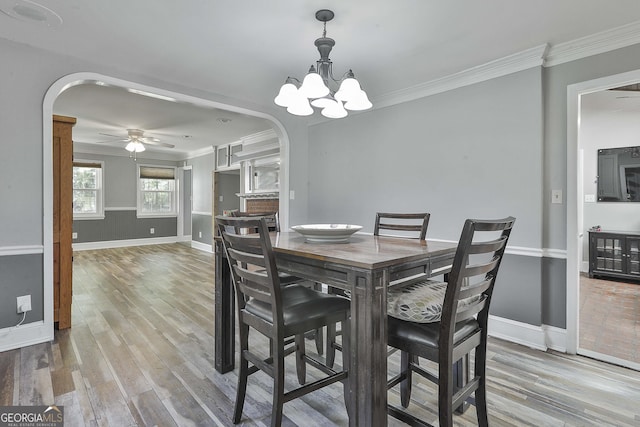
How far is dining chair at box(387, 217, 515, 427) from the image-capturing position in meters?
1.20

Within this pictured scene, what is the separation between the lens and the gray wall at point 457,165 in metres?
2.63

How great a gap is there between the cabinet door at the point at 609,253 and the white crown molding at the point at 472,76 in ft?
11.3

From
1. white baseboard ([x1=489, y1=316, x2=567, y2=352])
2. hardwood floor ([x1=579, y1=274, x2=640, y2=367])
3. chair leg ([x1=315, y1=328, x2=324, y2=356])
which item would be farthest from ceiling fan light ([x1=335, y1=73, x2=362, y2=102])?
hardwood floor ([x1=579, y1=274, x2=640, y2=367])

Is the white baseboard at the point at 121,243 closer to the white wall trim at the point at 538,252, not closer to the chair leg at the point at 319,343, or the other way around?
the chair leg at the point at 319,343

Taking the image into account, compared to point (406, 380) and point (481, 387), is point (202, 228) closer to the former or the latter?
point (406, 380)

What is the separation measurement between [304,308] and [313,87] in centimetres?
122

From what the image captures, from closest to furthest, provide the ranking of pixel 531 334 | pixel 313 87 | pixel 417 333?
pixel 417 333, pixel 313 87, pixel 531 334

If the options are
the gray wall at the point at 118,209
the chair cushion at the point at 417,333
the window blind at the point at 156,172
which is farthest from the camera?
the window blind at the point at 156,172

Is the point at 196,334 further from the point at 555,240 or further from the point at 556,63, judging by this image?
the point at 556,63

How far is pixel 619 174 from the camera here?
15.5 ft

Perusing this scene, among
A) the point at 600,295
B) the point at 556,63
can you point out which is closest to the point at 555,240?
the point at 556,63

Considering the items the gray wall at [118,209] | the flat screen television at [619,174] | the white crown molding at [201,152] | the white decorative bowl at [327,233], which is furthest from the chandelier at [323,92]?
the gray wall at [118,209]

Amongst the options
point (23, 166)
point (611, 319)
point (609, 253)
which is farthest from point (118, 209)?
point (609, 253)

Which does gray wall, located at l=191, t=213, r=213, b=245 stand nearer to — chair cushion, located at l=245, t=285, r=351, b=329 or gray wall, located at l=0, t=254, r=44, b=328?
gray wall, located at l=0, t=254, r=44, b=328
